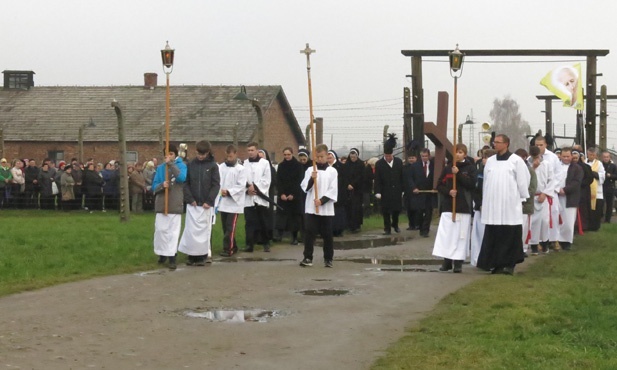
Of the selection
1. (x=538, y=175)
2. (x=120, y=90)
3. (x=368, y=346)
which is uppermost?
(x=120, y=90)

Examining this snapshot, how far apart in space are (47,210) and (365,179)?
10.8 meters

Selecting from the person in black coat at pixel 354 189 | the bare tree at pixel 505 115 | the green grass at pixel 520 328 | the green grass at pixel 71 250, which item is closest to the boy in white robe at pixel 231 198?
the green grass at pixel 71 250

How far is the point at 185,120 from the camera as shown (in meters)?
61.2

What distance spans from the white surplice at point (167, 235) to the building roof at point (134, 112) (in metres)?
40.2

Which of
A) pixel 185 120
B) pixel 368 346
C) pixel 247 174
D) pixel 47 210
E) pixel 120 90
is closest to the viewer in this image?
pixel 368 346

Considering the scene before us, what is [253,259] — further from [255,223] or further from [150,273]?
[150,273]

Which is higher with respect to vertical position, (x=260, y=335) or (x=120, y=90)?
(x=120, y=90)

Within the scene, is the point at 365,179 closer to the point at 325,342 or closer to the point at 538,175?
the point at 538,175

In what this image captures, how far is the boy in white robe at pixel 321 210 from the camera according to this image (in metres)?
17.3

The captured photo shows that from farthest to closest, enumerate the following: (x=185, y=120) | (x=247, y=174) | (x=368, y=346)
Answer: (x=185, y=120), (x=247, y=174), (x=368, y=346)

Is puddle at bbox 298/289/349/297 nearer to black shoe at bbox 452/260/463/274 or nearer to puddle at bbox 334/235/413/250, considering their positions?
black shoe at bbox 452/260/463/274

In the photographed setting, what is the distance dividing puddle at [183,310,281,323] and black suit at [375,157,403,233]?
1424cm

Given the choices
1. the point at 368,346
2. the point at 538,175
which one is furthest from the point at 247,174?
the point at 368,346

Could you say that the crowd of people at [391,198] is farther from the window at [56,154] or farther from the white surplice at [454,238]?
the window at [56,154]
